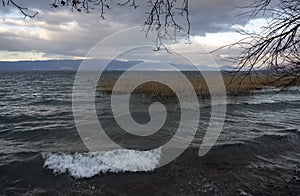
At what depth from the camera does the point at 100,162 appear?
10078 mm

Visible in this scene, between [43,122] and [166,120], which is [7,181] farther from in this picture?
[166,120]

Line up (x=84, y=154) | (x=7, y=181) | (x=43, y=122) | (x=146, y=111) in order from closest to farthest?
(x=7, y=181) < (x=84, y=154) < (x=43, y=122) < (x=146, y=111)

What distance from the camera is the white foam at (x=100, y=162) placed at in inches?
373

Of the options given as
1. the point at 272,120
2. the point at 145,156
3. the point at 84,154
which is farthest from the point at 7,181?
the point at 272,120

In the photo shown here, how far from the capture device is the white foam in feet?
31.1

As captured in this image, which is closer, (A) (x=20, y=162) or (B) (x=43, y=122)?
(A) (x=20, y=162)

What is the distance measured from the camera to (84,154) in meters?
10.8

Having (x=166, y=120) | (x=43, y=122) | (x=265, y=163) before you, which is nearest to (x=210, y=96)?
(x=166, y=120)

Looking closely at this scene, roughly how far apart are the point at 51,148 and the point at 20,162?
1835 millimetres

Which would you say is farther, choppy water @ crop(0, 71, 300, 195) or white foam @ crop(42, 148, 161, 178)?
white foam @ crop(42, 148, 161, 178)

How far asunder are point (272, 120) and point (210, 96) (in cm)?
1166

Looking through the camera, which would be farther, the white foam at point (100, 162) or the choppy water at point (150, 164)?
the white foam at point (100, 162)

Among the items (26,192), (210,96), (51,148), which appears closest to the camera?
(26,192)

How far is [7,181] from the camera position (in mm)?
8820
